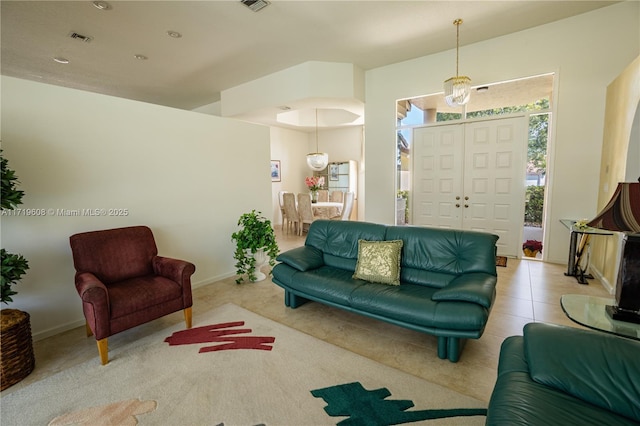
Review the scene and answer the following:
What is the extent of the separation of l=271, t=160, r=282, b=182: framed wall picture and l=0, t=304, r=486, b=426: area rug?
6523 millimetres

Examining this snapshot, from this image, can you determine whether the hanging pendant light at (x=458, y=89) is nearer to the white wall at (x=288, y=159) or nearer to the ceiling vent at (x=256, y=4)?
the ceiling vent at (x=256, y=4)

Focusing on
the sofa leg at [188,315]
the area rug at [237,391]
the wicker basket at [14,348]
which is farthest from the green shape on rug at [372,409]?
the wicker basket at [14,348]

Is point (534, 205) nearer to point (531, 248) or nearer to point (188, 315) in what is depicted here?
point (531, 248)

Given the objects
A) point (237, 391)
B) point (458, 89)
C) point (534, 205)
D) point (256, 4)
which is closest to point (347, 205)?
point (534, 205)

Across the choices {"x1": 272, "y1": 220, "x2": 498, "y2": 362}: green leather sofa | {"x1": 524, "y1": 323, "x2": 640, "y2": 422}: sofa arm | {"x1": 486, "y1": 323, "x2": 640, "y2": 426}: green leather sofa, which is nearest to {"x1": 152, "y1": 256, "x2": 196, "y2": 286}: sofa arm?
{"x1": 272, "y1": 220, "x2": 498, "y2": 362}: green leather sofa

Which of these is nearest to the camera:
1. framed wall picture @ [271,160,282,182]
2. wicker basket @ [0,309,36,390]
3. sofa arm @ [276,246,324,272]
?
wicker basket @ [0,309,36,390]

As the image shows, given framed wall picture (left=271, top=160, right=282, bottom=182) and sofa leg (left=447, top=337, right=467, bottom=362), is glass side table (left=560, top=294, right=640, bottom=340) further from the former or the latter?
framed wall picture (left=271, top=160, right=282, bottom=182)

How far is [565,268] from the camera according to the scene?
412 centimetres

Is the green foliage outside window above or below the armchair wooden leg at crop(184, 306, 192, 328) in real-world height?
above

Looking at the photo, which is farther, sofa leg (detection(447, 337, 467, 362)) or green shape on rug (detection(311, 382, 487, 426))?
sofa leg (detection(447, 337, 467, 362))

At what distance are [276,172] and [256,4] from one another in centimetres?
553

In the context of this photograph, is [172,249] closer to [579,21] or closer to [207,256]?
[207,256]

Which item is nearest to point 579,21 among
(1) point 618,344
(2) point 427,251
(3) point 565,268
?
(3) point 565,268

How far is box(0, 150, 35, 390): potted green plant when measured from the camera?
194 centimetres
